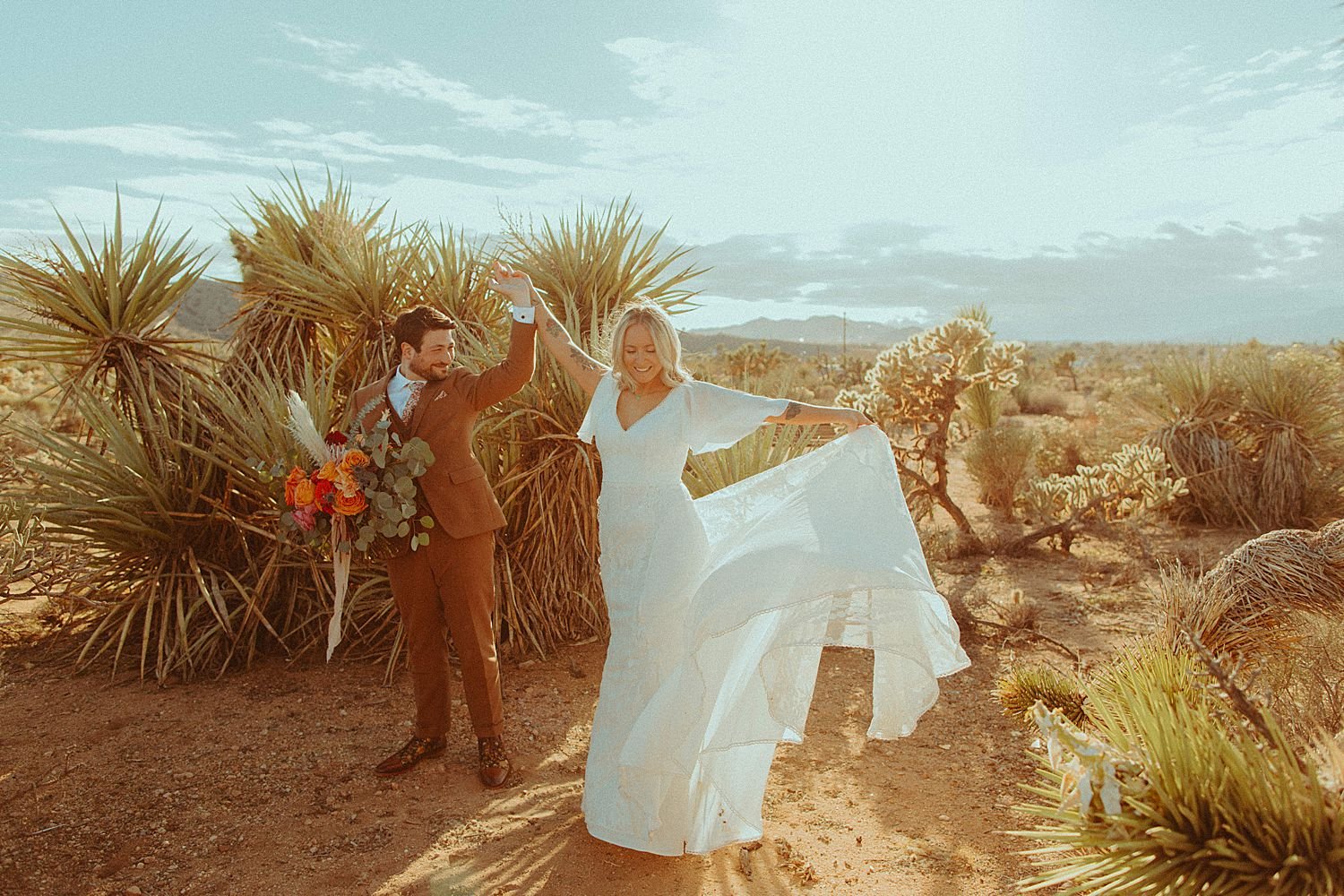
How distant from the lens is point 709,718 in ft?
11.4

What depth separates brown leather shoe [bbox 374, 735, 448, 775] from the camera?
4.48 m

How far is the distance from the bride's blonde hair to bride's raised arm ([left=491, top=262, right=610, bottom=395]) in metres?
0.40

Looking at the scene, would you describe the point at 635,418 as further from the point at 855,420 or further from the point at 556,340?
the point at 855,420

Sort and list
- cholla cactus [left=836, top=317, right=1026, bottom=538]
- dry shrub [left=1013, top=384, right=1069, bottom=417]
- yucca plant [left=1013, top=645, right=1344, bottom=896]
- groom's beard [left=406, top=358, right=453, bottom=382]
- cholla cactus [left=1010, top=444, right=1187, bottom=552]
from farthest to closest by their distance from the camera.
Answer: dry shrub [left=1013, top=384, right=1069, bottom=417], cholla cactus [left=836, top=317, right=1026, bottom=538], cholla cactus [left=1010, top=444, right=1187, bottom=552], groom's beard [left=406, top=358, right=453, bottom=382], yucca plant [left=1013, top=645, right=1344, bottom=896]

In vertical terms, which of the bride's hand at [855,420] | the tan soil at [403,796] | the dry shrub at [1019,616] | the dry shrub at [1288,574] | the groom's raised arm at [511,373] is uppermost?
the groom's raised arm at [511,373]

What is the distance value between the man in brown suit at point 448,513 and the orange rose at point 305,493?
0.42 m

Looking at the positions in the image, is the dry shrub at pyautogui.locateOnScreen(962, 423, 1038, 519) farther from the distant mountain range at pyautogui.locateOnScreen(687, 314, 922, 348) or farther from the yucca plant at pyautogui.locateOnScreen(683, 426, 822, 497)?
the distant mountain range at pyautogui.locateOnScreen(687, 314, 922, 348)

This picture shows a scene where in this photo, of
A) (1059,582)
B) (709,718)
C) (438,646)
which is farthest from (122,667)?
(1059,582)

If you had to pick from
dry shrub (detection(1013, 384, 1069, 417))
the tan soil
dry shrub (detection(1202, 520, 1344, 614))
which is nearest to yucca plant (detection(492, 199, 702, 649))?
the tan soil

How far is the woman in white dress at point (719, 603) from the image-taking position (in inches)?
133

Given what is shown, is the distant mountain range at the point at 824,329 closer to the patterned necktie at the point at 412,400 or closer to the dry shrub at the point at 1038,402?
the dry shrub at the point at 1038,402

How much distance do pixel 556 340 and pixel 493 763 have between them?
6.83 ft

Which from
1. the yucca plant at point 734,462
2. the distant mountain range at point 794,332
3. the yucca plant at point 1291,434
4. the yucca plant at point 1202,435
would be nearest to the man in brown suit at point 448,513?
the yucca plant at point 734,462

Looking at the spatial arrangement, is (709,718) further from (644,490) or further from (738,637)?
(644,490)
